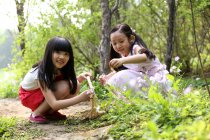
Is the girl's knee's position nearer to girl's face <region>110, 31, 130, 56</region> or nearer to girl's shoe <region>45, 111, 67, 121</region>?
girl's shoe <region>45, 111, 67, 121</region>

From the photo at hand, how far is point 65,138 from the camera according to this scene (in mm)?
2904

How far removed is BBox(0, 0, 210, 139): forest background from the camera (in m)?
6.96

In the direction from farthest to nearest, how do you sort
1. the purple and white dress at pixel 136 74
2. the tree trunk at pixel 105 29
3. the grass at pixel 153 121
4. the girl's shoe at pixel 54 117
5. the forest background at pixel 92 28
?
the forest background at pixel 92 28, the tree trunk at pixel 105 29, the girl's shoe at pixel 54 117, the purple and white dress at pixel 136 74, the grass at pixel 153 121

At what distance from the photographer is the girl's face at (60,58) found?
3531 millimetres

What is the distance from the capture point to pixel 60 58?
11.6 ft

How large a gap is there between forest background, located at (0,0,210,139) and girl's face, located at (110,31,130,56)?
1.90 m

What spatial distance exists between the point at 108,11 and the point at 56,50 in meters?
2.18

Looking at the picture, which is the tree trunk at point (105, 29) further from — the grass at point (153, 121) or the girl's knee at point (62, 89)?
the grass at point (153, 121)

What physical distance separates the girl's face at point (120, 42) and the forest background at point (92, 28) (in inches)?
74.9

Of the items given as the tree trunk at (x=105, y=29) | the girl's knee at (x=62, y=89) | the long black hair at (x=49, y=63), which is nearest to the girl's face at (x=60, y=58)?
the long black hair at (x=49, y=63)

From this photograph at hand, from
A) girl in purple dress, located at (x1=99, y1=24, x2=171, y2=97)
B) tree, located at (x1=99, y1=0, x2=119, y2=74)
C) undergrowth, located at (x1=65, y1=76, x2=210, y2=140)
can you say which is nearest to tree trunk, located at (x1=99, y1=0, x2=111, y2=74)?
tree, located at (x1=99, y1=0, x2=119, y2=74)

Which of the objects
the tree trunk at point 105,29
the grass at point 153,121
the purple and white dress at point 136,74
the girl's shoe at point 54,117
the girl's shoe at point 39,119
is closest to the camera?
the grass at point 153,121

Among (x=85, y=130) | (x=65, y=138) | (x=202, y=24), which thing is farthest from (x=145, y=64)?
(x=202, y=24)

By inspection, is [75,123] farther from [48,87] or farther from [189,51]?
[189,51]
